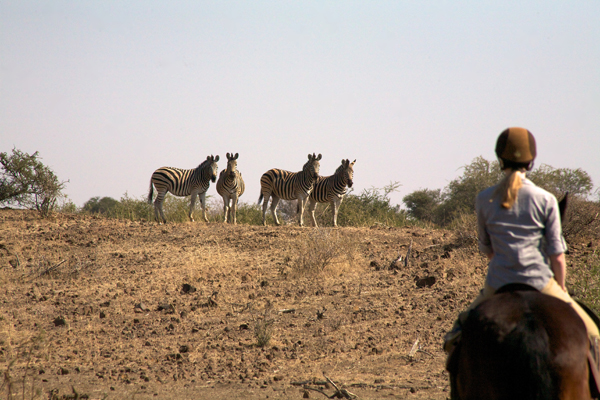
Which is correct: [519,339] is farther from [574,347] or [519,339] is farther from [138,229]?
[138,229]

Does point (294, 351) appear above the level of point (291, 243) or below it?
below

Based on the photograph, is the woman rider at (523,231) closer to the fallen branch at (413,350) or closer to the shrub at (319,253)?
the fallen branch at (413,350)

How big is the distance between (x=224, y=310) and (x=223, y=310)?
0.05ft

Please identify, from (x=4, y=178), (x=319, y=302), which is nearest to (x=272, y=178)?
(x=4, y=178)

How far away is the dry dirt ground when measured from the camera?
599 centimetres

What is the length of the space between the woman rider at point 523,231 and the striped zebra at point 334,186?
538 inches

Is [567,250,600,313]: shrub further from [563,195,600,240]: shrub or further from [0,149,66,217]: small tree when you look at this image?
[0,149,66,217]: small tree

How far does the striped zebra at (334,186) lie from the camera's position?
17141 millimetres

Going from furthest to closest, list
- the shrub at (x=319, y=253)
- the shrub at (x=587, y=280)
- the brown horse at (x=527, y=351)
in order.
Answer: the shrub at (x=319, y=253) → the shrub at (x=587, y=280) → the brown horse at (x=527, y=351)

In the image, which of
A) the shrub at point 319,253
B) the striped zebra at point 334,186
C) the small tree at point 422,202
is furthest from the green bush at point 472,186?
the shrub at point 319,253

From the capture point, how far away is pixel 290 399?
5.39m

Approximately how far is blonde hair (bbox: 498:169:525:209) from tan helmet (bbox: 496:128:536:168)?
99 millimetres

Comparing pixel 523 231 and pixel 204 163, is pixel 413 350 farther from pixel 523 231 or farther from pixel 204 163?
pixel 204 163

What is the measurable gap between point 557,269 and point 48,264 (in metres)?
10.2
